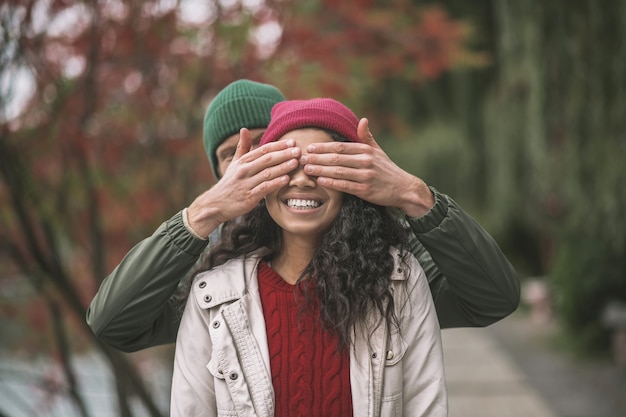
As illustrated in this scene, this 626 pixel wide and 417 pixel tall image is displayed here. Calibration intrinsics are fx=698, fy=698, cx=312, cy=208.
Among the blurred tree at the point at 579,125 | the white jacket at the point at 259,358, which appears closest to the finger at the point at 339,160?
the white jacket at the point at 259,358

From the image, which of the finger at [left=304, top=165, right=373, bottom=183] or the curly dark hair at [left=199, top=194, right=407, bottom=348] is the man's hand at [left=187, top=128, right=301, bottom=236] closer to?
the finger at [left=304, top=165, right=373, bottom=183]

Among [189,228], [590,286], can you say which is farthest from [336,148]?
[590,286]

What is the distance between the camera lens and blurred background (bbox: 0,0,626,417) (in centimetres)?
382

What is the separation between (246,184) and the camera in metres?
1.64

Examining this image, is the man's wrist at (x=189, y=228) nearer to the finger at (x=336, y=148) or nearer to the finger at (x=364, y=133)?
the finger at (x=336, y=148)

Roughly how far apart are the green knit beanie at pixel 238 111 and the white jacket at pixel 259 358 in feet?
2.43

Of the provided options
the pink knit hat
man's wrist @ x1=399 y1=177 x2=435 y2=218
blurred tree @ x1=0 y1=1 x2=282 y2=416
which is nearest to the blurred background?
blurred tree @ x1=0 y1=1 x2=282 y2=416

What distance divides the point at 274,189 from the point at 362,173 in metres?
0.21

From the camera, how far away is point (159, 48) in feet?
14.2

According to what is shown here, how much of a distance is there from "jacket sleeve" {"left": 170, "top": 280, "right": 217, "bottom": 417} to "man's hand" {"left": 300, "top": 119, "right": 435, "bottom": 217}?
1.51 ft

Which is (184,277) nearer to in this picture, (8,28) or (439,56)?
(8,28)


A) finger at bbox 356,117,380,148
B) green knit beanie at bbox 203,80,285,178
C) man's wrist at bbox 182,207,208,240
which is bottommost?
man's wrist at bbox 182,207,208,240

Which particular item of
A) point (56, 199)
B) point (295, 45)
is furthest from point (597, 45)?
point (56, 199)

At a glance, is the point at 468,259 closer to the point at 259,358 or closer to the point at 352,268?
the point at 352,268
